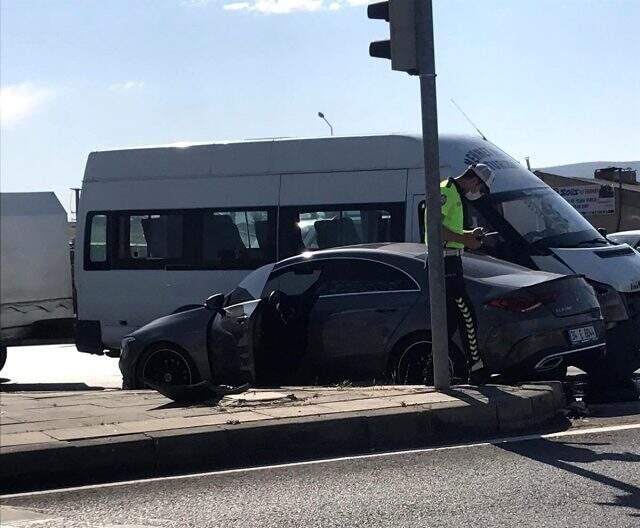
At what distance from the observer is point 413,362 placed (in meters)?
9.47

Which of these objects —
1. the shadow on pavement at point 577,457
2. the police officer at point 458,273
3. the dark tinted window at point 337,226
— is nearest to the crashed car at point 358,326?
the police officer at point 458,273

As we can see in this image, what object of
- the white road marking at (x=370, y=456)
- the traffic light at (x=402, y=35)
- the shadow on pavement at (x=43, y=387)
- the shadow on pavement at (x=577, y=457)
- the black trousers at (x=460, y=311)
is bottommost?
the shadow on pavement at (x=43, y=387)

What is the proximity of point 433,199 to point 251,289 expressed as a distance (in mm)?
2442

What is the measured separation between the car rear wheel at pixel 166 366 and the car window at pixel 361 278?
153 centimetres

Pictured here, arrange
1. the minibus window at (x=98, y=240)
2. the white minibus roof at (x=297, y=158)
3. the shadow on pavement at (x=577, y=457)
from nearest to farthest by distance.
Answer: the shadow on pavement at (x=577, y=457)
the white minibus roof at (x=297, y=158)
the minibus window at (x=98, y=240)

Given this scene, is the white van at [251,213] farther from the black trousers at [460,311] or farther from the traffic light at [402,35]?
the traffic light at [402,35]

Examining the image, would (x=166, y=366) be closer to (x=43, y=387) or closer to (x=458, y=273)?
(x=458, y=273)

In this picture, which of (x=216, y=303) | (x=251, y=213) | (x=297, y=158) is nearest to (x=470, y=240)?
(x=216, y=303)

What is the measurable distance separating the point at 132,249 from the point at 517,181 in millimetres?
5174

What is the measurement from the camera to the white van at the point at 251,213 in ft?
40.3

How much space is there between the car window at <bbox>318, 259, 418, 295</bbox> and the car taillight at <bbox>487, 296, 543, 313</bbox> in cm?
88

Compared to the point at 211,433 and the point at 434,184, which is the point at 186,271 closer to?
the point at 434,184

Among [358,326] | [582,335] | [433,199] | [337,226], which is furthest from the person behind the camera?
[337,226]

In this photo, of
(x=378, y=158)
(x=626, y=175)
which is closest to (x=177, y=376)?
(x=378, y=158)
